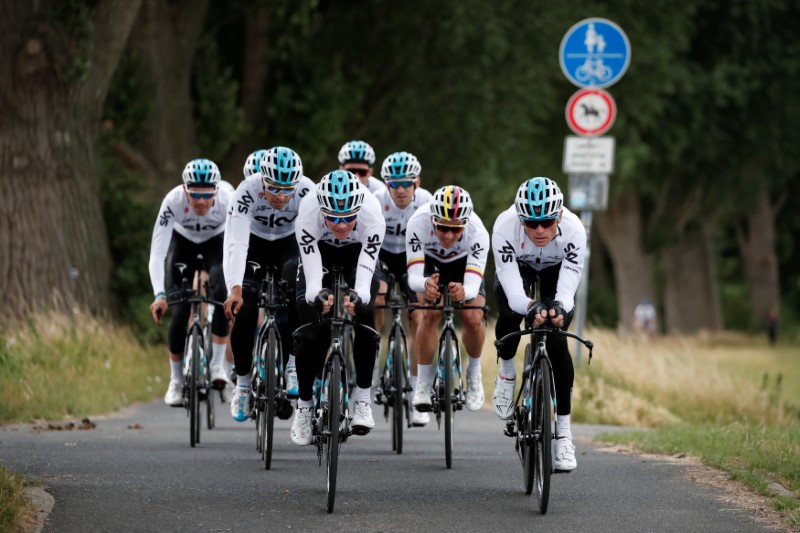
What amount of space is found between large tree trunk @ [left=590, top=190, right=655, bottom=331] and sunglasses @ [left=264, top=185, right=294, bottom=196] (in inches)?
1262

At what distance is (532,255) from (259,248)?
2685mm

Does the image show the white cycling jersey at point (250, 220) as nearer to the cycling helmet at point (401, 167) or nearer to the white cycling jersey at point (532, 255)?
the cycling helmet at point (401, 167)

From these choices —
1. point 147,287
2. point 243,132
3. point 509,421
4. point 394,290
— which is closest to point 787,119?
point 243,132

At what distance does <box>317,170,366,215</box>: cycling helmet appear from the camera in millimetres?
9375

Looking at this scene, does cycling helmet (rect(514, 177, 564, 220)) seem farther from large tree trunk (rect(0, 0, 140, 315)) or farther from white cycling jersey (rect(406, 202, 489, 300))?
large tree trunk (rect(0, 0, 140, 315))

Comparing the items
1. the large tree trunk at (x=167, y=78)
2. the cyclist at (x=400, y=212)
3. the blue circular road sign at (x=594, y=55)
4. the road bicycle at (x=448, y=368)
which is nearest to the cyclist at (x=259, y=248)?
the road bicycle at (x=448, y=368)

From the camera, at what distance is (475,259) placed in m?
11.4

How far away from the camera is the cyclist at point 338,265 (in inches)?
371

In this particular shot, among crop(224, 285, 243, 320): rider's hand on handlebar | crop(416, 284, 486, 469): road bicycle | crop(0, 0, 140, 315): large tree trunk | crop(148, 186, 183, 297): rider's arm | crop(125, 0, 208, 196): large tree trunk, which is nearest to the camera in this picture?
crop(224, 285, 243, 320): rider's hand on handlebar

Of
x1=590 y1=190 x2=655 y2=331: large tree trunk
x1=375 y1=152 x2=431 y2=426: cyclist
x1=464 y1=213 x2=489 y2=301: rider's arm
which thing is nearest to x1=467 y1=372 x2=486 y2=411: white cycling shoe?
x1=375 y1=152 x2=431 y2=426: cyclist

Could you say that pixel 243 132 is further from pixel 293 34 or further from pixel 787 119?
pixel 787 119

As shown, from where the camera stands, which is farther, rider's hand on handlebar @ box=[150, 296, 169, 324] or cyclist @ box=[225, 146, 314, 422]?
rider's hand on handlebar @ box=[150, 296, 169, 324]

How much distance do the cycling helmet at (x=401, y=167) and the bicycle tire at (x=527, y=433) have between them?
3129 mm

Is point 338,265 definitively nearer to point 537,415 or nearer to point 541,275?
point 541,275
